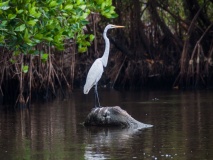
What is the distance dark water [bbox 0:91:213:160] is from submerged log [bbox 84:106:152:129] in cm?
23

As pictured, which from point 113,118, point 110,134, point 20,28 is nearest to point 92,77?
point 113,118

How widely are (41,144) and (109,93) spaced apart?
11.9 m

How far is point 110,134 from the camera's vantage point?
13.0 m

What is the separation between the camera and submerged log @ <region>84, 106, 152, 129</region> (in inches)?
539

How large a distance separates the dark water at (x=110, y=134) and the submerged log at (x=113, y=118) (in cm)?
23

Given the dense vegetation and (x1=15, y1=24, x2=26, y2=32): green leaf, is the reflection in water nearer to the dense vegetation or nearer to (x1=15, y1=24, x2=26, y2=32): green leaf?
(x1=15, y1=24, x2=26, y2=32): green leaf

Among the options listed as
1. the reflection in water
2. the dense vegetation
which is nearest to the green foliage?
the reflection in water

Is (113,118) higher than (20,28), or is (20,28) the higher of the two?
(20,28)

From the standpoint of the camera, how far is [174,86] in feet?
83.0

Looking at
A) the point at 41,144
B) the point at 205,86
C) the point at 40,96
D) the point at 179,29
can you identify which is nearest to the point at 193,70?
the point at 205,86

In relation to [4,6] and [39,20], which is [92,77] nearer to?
[39,20]

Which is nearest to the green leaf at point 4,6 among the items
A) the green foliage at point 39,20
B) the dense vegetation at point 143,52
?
the green foliage at point 39,20

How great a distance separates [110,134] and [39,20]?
3.31m

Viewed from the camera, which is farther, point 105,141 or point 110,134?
point 110,134
